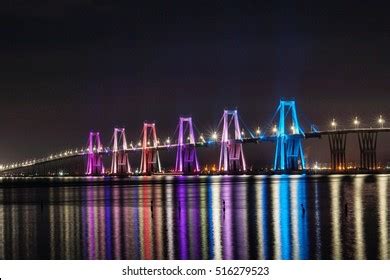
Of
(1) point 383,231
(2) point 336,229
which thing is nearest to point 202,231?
(2) point 336,229

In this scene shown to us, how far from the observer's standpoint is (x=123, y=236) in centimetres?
2091

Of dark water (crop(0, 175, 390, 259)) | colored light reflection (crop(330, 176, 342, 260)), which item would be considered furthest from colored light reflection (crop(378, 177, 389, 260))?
colored light reflection (crop(330, 176, 342, 260))

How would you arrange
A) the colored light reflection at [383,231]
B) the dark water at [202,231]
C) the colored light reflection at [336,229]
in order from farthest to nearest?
1. the dark water at [202,231]
2. the colored light reflection at [336,229]
3. the colored light reflection at [383,231]

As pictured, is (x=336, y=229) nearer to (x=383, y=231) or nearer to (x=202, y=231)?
(x=383, y=231)

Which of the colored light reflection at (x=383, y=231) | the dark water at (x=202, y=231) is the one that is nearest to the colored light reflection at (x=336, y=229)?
the dark water at (x=202, y=231)

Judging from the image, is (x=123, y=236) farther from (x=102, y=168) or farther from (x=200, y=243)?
(x=102, y=168)

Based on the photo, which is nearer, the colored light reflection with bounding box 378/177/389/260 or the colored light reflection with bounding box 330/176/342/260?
the colored light reflection with bounding box 378/177/389/260

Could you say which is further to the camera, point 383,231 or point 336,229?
point 336,229

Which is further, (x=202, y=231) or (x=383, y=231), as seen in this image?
(x=202, y=231)

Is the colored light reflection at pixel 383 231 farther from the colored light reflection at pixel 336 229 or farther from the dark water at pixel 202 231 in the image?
the colored light reflection at pixel 336 229

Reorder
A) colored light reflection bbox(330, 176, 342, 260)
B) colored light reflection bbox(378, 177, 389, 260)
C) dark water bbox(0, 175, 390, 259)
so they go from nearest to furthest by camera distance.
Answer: colored light reflection bbox(378, 177, 389, 260) → colored light reflection bbox(330, 176, 342, 260) → dark water bbox(0, 175, 390, 259)

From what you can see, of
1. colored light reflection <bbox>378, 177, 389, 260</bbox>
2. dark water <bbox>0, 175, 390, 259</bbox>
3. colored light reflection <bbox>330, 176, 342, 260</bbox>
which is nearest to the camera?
colored light reflection <bbox>378, 177, 389, 260</bbox>

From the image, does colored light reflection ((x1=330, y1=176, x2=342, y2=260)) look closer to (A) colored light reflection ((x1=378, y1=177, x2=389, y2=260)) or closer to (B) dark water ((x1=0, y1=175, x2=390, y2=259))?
(B) dark water ((x1=0, y1=175, x2=390, y2=259))
